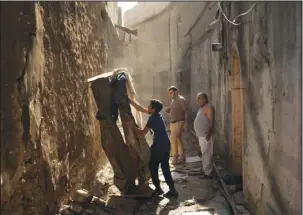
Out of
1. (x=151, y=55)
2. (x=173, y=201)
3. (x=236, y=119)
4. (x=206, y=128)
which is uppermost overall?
(x=151, y=55)

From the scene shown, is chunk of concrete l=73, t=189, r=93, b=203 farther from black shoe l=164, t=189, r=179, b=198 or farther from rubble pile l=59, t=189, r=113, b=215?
black shoe l=164, t=189, r=179, b=198

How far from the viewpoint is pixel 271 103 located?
4078 millimetres

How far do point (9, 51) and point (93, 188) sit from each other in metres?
3.57

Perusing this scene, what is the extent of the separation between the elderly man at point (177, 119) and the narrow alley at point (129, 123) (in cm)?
3

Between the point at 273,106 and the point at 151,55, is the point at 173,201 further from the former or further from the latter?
the point at 151,55

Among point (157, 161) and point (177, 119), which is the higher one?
point (177, 119)

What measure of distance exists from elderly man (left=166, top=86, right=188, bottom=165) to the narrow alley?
0.03m

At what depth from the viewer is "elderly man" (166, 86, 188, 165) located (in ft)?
27.1

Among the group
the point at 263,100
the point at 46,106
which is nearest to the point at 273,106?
the point at 263,100

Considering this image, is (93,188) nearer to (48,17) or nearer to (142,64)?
(48,17)

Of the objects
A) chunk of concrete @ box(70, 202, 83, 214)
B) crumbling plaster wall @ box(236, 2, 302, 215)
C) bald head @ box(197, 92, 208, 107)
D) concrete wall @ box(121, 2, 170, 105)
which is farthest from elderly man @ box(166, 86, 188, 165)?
concrete wall @ box(121, 2, 170, 105)

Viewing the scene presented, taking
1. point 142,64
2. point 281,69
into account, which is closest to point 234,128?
point 281,69

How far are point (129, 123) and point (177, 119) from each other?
8.76 feet

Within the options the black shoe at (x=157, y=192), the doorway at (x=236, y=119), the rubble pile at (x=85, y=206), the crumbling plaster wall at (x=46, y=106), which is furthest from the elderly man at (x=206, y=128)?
the rubble pile at (x=85, y=206)
